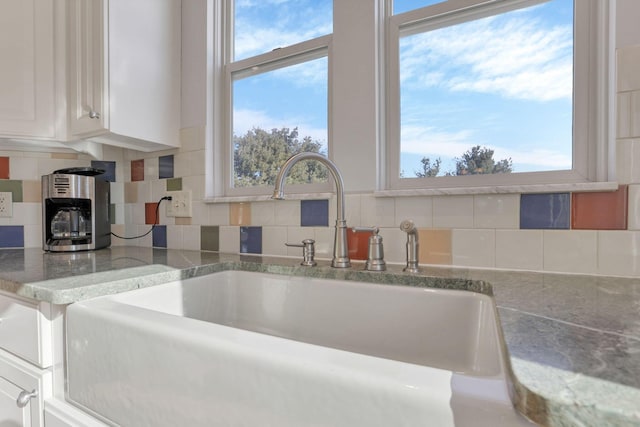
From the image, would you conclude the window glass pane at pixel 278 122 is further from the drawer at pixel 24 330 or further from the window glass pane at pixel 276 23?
the drawer at pixel 24 330

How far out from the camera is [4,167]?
1.61m

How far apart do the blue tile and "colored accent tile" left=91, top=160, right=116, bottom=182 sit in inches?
16.8

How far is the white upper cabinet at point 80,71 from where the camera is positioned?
1.33 m

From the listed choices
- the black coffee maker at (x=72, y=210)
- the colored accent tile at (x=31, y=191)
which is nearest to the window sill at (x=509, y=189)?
the black coffee maker at (x=72, y=210)

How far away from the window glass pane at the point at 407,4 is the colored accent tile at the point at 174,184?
1132 millimetres

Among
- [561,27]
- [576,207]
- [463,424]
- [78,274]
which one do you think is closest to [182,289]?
[78,274]

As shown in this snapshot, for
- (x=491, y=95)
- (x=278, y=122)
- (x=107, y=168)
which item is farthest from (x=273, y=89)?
(x=107, y=168)

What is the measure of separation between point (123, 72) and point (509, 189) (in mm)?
1445

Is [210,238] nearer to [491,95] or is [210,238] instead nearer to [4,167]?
[4,167]

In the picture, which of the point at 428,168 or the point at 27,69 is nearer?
the point at 428,168

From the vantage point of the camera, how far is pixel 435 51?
1137 mm

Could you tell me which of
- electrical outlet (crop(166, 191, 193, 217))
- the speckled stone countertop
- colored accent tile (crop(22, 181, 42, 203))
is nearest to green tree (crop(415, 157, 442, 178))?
the speckled stone countertop

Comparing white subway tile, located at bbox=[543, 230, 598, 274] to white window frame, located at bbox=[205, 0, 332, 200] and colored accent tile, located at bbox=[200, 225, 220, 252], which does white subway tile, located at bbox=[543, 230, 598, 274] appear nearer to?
white window frame, located at bbox=[205, 0, 332, 200]

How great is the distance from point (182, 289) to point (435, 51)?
1.08 meters
